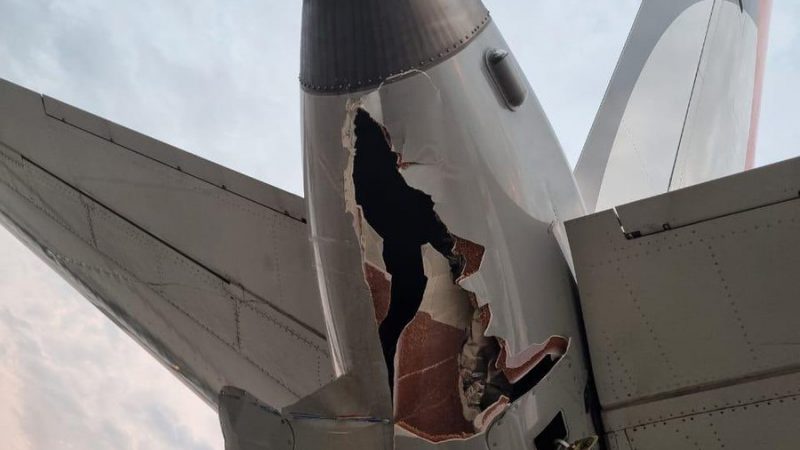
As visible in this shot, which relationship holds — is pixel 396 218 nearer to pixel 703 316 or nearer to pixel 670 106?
pixel 703 316

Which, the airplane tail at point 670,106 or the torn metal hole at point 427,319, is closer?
the torn metal hole at point 427,319

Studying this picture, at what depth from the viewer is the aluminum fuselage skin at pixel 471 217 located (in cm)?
380

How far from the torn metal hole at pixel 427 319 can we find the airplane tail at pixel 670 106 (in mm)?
2413

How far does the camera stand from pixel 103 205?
20.3 ft

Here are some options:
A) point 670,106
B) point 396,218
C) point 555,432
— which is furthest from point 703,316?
point 670,106

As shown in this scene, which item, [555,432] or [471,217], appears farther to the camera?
[555,432]

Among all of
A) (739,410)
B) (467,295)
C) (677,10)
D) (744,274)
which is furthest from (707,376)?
(677,10)

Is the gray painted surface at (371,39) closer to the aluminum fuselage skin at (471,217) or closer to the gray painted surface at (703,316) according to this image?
the aluminum fuselage skin at (471,217)

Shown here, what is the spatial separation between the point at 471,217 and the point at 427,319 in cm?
58

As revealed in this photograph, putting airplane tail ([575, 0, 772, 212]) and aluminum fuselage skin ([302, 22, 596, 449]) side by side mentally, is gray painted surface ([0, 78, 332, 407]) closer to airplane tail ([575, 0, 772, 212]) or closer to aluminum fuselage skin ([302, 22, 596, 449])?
aluminum fuselage skin ([302, 22, 596, 449])

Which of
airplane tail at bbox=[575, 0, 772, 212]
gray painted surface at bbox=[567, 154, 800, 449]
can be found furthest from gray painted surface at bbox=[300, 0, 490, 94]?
airplane tail at bbox=[575, 0, 772, 212]

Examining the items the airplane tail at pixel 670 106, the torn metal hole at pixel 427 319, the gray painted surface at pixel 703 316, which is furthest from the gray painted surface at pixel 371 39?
the airplane tail at pixel 670 106

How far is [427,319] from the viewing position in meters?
3.99

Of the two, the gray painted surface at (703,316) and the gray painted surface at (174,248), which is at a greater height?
the gray painted surface at (174,248)
